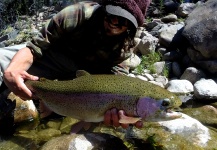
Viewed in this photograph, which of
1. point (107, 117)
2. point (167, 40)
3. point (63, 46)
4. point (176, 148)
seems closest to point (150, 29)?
point (167, 40)

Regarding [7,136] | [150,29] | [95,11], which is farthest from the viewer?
[150,29]

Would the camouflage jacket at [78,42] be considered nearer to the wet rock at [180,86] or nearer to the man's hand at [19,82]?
the man's hand at [19,82]

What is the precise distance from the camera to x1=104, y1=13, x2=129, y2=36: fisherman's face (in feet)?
12.0

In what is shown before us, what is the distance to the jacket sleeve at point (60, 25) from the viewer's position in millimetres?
4168

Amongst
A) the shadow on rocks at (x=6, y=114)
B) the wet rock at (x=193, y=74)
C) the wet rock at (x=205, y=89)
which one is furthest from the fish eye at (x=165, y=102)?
the wet rock at (x=193, y=74)

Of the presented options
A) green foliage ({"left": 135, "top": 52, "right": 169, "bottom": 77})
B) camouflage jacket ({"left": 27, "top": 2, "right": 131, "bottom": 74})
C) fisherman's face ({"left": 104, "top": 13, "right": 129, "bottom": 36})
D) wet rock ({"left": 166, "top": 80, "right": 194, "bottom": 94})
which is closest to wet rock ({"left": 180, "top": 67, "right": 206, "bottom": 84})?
wet rock ({"left": 166, "top": 80, "right": 194, "bottom": 94})

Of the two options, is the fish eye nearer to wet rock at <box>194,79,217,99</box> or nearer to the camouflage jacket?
the camouflage jacket

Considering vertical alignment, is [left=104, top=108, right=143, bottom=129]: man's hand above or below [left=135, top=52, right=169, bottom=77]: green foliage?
above

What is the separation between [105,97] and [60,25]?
1.36 meters

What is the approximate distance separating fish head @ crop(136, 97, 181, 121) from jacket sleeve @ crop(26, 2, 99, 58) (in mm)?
1580

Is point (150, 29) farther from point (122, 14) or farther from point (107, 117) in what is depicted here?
point (107, 117)

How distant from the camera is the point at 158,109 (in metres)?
Answer: 2.98

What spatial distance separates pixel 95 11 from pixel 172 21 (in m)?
4.49

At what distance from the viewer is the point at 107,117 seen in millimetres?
3195
